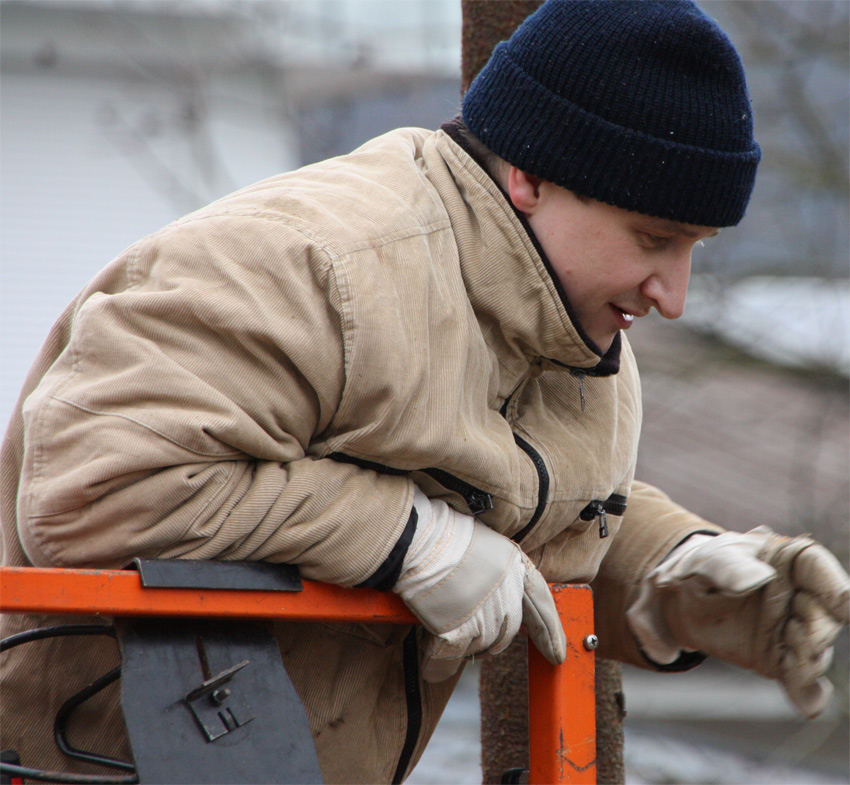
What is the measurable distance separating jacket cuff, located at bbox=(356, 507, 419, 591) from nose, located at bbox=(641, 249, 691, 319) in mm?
585

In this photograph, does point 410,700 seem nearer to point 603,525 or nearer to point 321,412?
point 603,525

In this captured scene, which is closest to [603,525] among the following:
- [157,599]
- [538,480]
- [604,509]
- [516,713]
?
[604,509]

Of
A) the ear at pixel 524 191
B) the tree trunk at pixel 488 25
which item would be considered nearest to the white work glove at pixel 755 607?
the ear at pixel 524 191

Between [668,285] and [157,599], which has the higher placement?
[668,285]

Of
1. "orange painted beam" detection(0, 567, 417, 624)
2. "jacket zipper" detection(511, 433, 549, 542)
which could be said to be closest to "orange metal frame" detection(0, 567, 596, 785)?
"orange painted beam" detection(0, 567, 417, 624)

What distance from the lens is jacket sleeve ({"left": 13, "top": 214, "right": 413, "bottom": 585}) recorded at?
5.01 feet

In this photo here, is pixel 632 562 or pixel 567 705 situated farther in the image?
pixel 632 562

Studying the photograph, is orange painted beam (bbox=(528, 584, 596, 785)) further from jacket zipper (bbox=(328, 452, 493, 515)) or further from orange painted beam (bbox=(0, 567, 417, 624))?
orange painted beam (bbox=(0, 567, 417, 624))

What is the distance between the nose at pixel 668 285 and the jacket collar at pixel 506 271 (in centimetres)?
14

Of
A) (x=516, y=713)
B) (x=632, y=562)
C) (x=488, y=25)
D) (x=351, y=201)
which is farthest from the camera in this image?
(x=488, y=25)

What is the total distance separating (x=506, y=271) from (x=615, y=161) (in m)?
0.26

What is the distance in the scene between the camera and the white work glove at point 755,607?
197 cm

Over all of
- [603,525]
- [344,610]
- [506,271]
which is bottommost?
[603,525]

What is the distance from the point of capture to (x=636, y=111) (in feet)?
5.88
